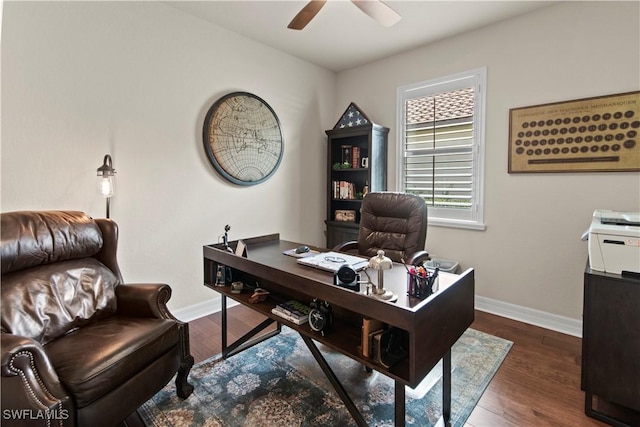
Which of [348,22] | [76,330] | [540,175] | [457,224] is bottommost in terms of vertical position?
[76,330]

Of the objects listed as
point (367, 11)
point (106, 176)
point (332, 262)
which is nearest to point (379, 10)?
point (367, 11)

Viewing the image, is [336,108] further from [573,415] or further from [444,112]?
[573,415]

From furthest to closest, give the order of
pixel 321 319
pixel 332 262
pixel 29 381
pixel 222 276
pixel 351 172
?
pixel 351 172 < pixel 222 276 < pixel 332 262 < pixel 321 319 < pixel 29 381

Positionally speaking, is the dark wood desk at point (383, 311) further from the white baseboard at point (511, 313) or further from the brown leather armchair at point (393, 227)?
the white baseboard at point (511, 313)

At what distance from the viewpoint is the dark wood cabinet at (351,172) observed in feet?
11.3

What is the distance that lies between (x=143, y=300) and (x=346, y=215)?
239cm

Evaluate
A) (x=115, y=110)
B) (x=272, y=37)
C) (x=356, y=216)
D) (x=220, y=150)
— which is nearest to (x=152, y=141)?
(x=115, y=110)

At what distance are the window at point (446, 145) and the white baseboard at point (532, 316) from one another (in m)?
0.75

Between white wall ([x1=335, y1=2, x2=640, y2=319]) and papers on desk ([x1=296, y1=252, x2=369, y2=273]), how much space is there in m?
1.72

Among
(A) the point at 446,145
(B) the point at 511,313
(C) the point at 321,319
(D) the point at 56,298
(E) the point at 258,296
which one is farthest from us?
(A) the point at 446,145

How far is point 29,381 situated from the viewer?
115 cm

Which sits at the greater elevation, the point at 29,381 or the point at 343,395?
the point at 29,381

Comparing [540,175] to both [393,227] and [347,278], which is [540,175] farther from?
[347,278]

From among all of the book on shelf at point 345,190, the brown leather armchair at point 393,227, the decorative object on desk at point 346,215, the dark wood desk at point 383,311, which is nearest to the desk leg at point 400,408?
the dark wood desk at point 383,311
